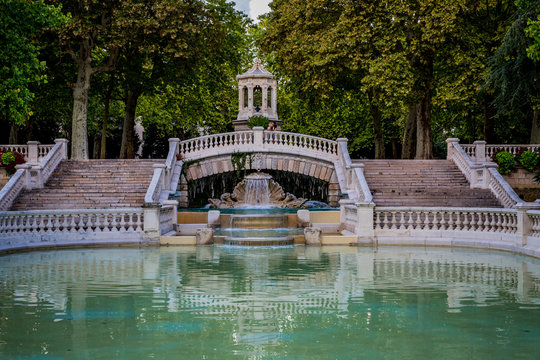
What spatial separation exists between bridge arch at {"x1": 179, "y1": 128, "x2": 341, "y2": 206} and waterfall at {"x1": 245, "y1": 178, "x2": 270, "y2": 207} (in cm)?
166

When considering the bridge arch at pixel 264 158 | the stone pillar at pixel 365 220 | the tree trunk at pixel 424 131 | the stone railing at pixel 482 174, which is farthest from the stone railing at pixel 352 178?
the stone railing at pixel 482 174

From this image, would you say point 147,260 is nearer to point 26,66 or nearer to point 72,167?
point 26,66

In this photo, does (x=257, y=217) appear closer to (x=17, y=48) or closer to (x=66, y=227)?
(x=66, y=227)

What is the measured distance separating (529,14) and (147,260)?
16.4 metres

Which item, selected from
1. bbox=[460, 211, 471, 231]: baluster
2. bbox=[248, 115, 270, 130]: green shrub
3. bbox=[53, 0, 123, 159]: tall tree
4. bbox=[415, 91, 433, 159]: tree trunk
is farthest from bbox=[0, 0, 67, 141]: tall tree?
bbox=[415, 91, 433, 159]: tree trunk

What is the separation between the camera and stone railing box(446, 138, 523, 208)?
21.7 meters

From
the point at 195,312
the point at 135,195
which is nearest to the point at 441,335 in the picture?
the point at 195,312

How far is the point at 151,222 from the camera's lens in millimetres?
17672

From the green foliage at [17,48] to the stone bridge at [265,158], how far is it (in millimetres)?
11116

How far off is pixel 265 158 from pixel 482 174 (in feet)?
30.7

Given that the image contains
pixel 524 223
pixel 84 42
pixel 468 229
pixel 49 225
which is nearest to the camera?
pixel 524 223

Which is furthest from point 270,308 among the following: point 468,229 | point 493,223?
point 468,229

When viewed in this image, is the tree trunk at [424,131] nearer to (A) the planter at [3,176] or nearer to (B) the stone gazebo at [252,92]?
(B) the stone gazebo at [252,92]

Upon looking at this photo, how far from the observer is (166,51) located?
28.4 metres
